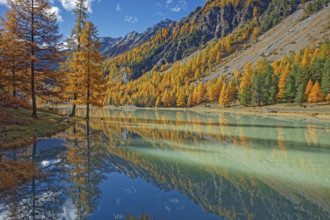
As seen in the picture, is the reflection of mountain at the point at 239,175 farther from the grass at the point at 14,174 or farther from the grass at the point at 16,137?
the grass at the point at 16,137

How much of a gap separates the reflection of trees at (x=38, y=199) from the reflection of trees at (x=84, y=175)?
0.40 m

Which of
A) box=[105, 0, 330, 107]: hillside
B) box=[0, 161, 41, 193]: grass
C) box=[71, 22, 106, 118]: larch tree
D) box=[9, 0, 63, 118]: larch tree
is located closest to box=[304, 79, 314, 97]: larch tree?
box=[105, 0, 330, 107]: hillside

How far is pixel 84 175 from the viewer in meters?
7.95

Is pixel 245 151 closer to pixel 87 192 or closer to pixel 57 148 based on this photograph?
pixel 87 192

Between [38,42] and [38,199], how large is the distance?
64.4ft

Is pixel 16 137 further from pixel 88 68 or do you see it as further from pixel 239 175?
pixel 88 68

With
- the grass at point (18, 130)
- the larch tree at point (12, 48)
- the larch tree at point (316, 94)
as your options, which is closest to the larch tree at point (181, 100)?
the larch tree at point (316, 94)

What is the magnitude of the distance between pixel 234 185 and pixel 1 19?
83.7 feet

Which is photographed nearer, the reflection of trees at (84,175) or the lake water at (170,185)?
the lake water at (170,185)

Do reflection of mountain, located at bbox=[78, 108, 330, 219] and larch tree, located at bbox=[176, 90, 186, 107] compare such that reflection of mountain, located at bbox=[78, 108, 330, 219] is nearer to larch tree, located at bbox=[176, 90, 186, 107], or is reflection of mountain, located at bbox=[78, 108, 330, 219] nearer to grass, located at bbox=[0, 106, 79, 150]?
grass, located at bbox=[0, 106, 79, 150]

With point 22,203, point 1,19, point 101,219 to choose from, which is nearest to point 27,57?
point 1,19

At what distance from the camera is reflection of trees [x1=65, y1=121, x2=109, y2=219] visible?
580 cm

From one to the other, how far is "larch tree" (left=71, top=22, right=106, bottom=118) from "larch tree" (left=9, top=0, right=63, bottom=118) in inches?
277

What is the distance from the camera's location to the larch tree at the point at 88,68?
28.6m
